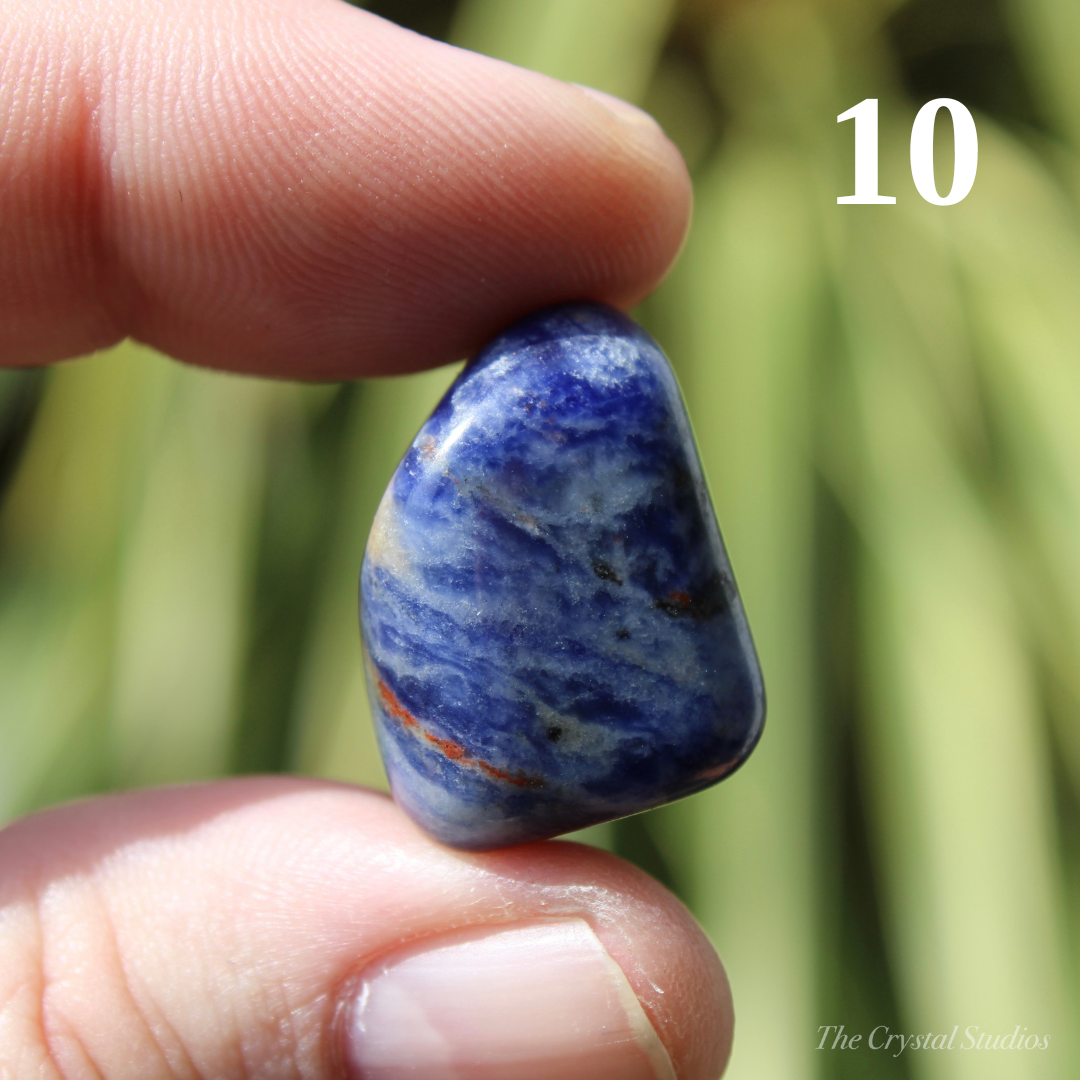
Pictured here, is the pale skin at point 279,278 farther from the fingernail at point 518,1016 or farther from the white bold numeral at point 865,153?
the white bold numeral at point 865,153

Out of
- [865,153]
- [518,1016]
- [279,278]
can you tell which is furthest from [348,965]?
[865,153]

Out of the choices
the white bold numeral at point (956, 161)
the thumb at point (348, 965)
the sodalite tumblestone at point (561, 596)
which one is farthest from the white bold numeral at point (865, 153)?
the thumb at point (348, 965)

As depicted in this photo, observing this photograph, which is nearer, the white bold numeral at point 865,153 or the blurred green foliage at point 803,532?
the blurred green foliage at point 803,532

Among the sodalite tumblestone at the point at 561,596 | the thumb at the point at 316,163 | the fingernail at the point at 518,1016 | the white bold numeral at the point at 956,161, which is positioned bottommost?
the fingernail at the point at 518,1016

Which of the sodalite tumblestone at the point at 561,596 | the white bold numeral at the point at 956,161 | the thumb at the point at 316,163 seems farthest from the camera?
the white bold numeral at the point at 956,161

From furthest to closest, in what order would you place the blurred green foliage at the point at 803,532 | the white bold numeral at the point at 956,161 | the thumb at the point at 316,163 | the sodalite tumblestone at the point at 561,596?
1. the white bold numeral at the point at 956,161
2. the blurred green foliage at the point at 803,532
3. the thumb at the point at 316,163
4. the sodalite tumblestone at the point at 561,596

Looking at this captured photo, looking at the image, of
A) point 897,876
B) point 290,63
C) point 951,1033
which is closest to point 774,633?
point 897,876
